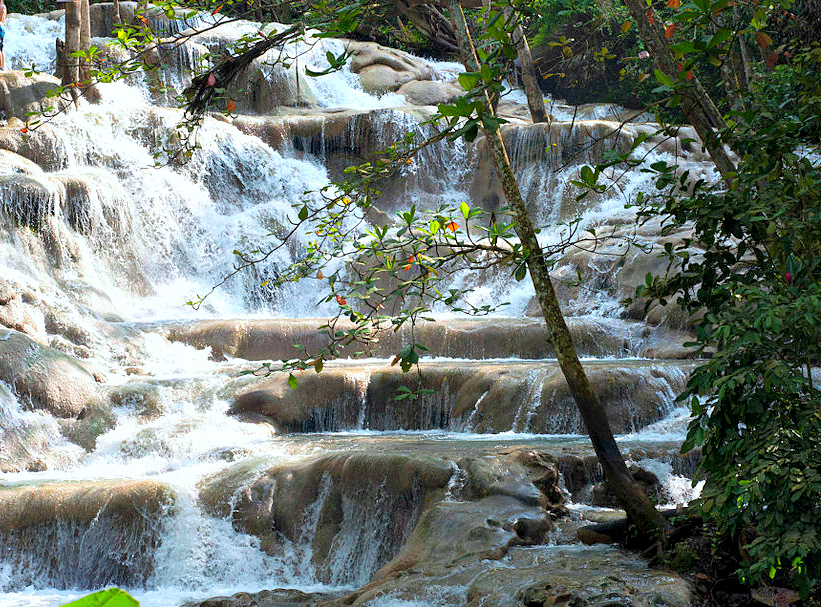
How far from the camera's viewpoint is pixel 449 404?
8.97 meters

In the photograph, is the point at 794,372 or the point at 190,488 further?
the point at 190,488

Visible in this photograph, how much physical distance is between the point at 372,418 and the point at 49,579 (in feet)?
11.6

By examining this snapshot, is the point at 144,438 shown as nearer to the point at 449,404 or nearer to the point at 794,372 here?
the point at 449,404

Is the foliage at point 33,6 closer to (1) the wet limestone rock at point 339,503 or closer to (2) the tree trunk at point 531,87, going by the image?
(2) the tree trunk at point 531,87

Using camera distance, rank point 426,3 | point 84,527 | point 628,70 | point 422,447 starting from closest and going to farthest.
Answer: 1. point 426,3
2. point 628,70
3. point 84,527
4. point 422,447

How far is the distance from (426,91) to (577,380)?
53.9 feet

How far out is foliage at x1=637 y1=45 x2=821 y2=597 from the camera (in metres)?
3.11

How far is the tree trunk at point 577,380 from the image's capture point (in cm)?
455

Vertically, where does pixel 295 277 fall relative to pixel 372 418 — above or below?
above

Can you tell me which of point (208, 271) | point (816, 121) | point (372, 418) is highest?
point (816, 121)

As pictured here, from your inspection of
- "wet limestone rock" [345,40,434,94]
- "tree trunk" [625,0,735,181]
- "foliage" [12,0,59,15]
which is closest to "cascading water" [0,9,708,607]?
"tree trunk" [625,0,735,181]

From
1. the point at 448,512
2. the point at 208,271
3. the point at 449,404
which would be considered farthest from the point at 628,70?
the point at 208,271

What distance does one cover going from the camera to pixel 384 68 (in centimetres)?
2123

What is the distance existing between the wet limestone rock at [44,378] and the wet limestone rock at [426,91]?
12492mm
